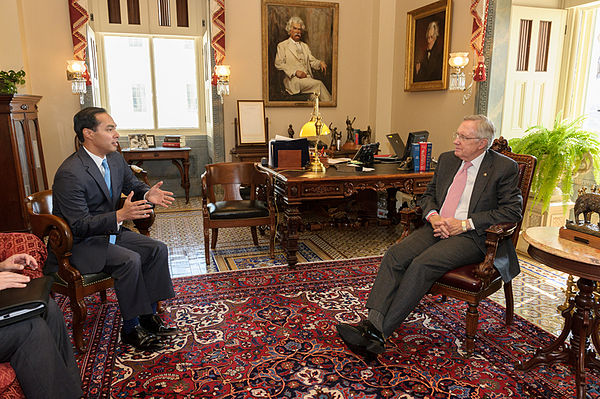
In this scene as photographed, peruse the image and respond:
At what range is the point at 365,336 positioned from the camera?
280 centimetres

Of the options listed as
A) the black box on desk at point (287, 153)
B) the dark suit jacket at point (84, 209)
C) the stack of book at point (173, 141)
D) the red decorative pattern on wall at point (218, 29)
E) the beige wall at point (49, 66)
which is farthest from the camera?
the stack of book at point (173, 141)

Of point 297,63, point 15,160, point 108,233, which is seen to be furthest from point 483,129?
point 297,63

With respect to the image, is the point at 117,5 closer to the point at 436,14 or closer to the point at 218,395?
the point at 436,14

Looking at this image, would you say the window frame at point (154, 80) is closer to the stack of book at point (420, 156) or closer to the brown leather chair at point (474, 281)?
the stack of book at point (420, 156)

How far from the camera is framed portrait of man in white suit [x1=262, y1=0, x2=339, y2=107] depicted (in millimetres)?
7418

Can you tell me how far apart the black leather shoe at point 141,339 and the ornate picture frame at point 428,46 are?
5052mm

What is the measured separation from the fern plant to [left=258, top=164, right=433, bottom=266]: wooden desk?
1215 mm

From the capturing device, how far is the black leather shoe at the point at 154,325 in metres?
3.04

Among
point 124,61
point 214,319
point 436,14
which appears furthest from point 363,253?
point 124,61

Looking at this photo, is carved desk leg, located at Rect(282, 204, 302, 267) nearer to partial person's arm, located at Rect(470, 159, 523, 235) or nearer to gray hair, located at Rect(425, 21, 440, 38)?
partial person's arm, located at Rect(470, 159, 523, 235)

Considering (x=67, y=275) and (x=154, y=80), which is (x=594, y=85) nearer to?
(x=67, y=275)

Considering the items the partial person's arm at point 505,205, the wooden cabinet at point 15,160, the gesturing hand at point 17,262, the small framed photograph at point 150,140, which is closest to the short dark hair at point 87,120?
the gesturing hand at point 17,262

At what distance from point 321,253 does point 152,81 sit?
530 cm

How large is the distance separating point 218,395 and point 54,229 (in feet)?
4.86
